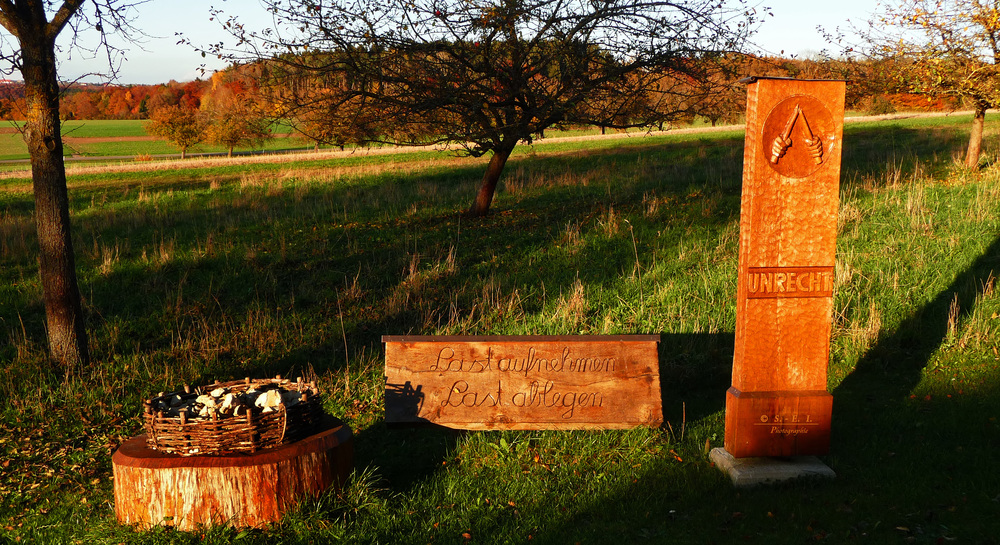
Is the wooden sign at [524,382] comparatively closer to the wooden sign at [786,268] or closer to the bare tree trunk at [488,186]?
the wooden sign at [786,268]

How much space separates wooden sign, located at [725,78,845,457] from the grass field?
1.52 feet

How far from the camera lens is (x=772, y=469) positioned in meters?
4.72

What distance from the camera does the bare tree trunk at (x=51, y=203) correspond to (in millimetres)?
6590

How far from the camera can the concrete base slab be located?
4.66 m

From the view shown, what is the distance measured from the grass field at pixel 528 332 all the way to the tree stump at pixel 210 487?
0.10 metres

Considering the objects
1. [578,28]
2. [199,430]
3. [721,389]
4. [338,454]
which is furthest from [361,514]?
[578,28]

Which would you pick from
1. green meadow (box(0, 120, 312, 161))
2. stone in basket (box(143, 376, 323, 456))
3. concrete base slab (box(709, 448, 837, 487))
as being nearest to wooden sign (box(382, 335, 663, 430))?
concrete base slab (box(709, 448, 837, 487))

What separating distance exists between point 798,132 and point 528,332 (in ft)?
13.0

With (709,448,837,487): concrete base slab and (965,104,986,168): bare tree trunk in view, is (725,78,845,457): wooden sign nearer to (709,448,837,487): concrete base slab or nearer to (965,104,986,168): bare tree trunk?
(709,448,837,487): concrete base slab

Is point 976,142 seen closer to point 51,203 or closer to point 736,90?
point 736,90

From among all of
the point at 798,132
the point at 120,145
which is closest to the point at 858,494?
the point at 798,132

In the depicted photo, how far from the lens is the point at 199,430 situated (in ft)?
13.1

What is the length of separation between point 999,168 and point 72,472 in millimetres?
16539

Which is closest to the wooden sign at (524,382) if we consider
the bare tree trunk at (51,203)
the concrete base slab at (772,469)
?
the concrete base slab at (772,469)
